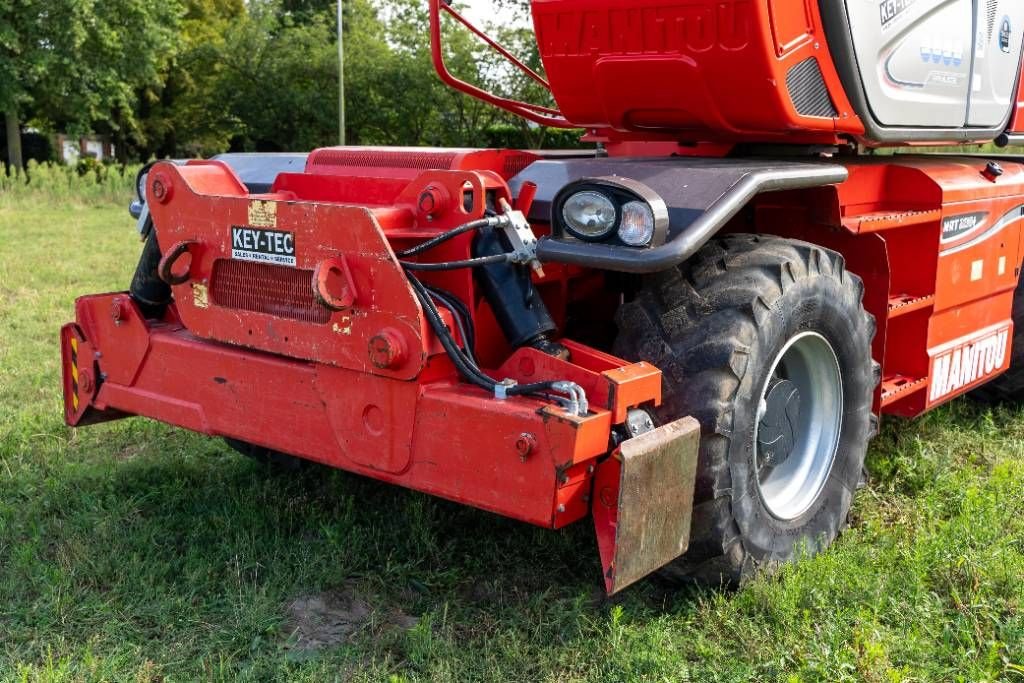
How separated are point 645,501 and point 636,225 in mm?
749

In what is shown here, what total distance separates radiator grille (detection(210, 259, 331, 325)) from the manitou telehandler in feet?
0.03

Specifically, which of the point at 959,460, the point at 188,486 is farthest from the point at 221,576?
the point at 959,460

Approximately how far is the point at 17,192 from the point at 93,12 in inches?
573

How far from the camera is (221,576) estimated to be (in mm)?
3641

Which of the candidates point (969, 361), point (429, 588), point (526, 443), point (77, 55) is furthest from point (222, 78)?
point (526, 443)

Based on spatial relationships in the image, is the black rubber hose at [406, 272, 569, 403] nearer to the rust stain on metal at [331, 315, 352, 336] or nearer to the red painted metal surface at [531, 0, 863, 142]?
the rust stain on metal at [331, 315, 352, 336]

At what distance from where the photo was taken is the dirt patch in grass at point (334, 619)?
329 centimetres

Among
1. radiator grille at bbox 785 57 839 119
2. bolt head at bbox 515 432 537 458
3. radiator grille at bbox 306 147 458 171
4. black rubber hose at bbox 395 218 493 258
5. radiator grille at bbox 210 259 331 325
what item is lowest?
bolt head at bbox 515 432 537 458

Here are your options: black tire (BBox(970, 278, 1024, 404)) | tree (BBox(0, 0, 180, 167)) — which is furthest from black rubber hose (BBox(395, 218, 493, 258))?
tree (BBox(0, 0, 180, 167))

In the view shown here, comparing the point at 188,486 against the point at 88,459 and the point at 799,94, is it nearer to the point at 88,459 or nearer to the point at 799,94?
the point at 88,459

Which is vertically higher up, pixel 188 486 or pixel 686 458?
pixel 686 458

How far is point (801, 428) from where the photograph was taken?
3.80m

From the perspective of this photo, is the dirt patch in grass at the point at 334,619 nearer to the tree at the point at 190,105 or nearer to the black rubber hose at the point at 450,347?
the black rubber hose at the point at 450,347

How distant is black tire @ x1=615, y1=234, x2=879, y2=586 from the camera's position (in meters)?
3.16
